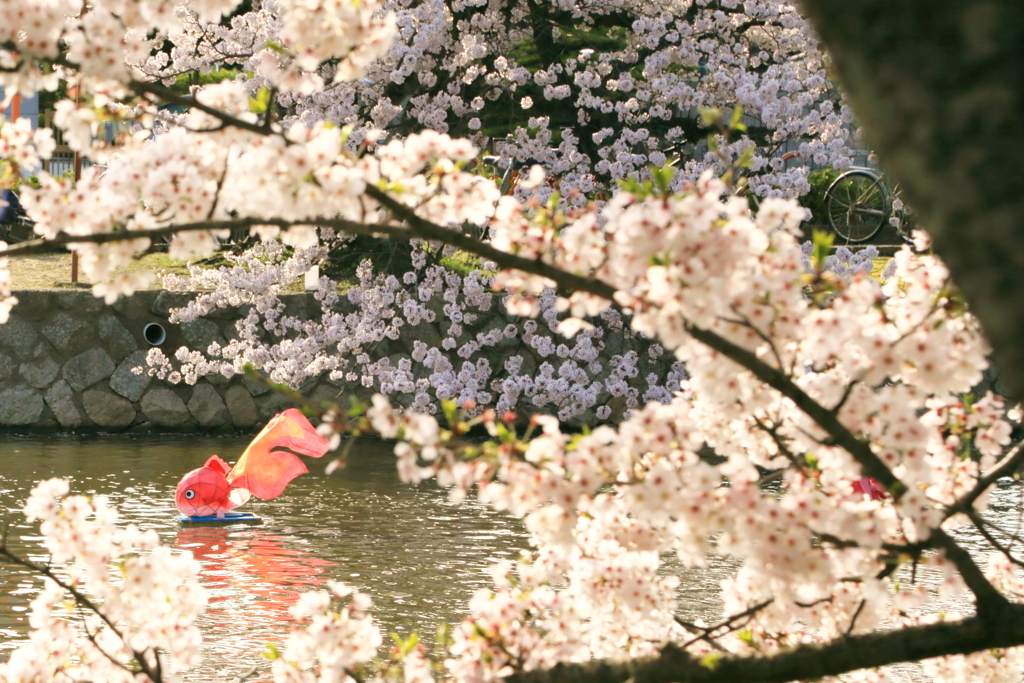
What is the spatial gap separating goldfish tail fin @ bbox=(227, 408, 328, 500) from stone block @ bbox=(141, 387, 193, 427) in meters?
3.30

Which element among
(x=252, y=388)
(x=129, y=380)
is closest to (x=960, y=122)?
(x=252, y=388)

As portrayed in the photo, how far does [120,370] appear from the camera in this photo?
1077cm

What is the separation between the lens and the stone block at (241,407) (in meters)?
10.8

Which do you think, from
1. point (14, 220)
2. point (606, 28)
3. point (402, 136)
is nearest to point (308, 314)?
point (402, 136)

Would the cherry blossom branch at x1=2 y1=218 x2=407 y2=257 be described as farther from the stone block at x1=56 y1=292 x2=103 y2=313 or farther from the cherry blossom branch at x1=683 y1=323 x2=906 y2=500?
the stone block at x1=56 y1=292 x2=103 y2=313

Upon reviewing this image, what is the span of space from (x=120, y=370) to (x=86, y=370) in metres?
0.28

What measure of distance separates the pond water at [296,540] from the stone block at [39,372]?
0.65 metres

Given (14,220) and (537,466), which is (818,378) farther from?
(14,220)

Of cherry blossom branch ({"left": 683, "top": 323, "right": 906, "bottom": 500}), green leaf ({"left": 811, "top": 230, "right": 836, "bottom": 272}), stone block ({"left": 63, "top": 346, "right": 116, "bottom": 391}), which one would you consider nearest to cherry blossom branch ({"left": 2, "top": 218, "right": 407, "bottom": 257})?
cherry blossom branch ({"left": 683, "top": 323, "right": 906, "bottom": 500})

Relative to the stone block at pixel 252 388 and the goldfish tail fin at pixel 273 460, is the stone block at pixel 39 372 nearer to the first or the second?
the stone block at pixel 252 388

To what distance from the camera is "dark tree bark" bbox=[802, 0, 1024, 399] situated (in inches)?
39.4

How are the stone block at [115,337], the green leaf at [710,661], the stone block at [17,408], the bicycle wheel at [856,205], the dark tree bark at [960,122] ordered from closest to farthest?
1. the dark tree bark at [960,122]
2. the green leaf at [710,661]
3. the stone block at [17,408]
4. the stone block at [115,337]
5. the bicycle wheel at [856,205]

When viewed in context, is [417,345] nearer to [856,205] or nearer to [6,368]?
[6,368]

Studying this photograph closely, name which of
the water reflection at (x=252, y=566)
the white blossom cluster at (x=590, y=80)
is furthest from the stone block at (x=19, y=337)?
the water reflection at (x=252, y=566)
